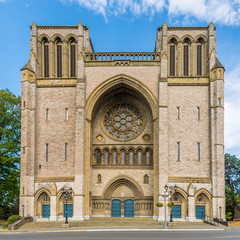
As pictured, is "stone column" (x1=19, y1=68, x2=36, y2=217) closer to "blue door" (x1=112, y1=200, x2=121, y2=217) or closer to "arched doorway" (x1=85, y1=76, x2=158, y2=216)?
"arched doorway" (x1=85, y1=76, x2=158, y2=216)

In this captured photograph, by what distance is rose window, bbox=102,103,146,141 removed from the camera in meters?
38.7

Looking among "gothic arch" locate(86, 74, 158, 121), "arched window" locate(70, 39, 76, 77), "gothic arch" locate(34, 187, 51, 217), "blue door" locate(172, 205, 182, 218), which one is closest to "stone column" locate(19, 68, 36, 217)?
"gothic arch" locate(34, 187, 51, 217)

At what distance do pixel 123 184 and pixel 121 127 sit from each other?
19.6ft

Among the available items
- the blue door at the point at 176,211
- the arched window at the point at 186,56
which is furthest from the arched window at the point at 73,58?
the blue door at the point at 176,211

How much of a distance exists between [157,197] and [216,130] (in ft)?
27.8

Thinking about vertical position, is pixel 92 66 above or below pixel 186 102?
above

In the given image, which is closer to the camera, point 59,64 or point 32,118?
point 32,118

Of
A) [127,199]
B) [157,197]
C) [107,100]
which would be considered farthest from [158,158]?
[107,100]

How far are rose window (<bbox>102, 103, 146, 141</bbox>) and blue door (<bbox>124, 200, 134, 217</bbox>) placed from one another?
6.47 m

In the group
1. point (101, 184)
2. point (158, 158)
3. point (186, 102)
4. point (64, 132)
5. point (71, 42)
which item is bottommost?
point (101, 184)

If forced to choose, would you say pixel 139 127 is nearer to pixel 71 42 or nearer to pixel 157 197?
pixel 157 197

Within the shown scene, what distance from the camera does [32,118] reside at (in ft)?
119

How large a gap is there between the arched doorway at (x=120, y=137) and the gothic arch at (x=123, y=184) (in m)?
0.36

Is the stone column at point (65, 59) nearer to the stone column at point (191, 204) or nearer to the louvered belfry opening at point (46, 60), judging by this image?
the louvered belfry opening at point (46, 60)
